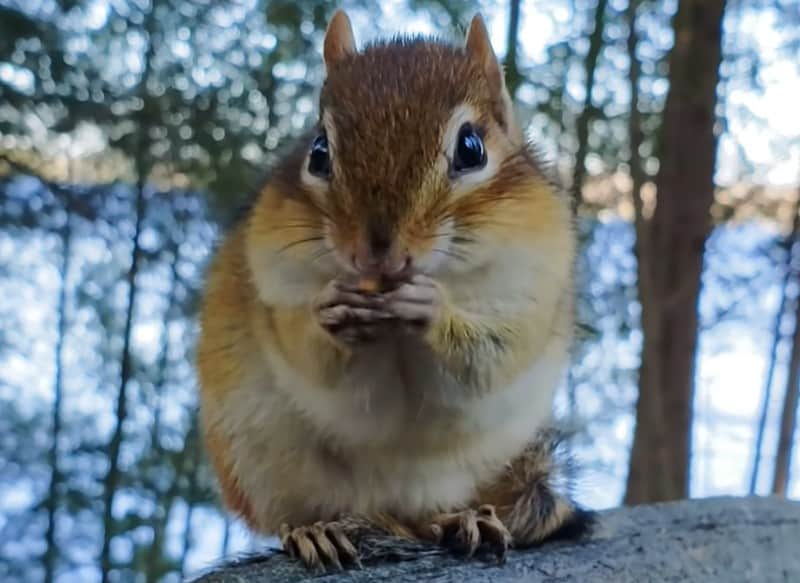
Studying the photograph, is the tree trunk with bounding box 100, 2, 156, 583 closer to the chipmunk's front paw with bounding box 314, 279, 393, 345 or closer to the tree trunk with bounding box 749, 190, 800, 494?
the chipmunk's front paw with bounding box 314, 279, 393, 345

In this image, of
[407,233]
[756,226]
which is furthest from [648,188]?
[407,233]

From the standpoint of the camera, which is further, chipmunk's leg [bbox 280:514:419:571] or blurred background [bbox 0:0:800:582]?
blurred background [bbox 0:0:800:582]

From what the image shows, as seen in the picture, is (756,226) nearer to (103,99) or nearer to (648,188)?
(648,188)

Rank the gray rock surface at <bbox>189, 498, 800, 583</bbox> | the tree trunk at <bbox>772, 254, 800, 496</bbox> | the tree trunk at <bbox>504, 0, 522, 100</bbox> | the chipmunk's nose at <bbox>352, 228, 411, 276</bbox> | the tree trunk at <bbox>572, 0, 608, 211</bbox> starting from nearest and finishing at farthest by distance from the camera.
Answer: the chipmunk's nose at <bbox>352, 228, 411, 276</bbox> → the gray rock surface at <bbox>189, 498, 800, 583</bbox> → the tree trunk at <bbox>504, 0, 522, 100</bbox> → the tree trunk at <bbox>572, 0, 608, 211</bbox> → the tree trunk at <bbox>772, 254, 800, 496</bbox>

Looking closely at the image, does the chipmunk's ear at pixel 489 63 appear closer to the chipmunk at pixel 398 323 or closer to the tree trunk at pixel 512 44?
the chipmunk at pixel 398 323

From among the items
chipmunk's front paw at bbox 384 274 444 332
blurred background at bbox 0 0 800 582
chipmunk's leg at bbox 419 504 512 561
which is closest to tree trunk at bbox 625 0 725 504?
blurred background at bbox 0 0 800 582

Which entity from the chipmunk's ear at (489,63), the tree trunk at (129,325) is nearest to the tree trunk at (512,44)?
the chipmunk's ear at (489,63)
